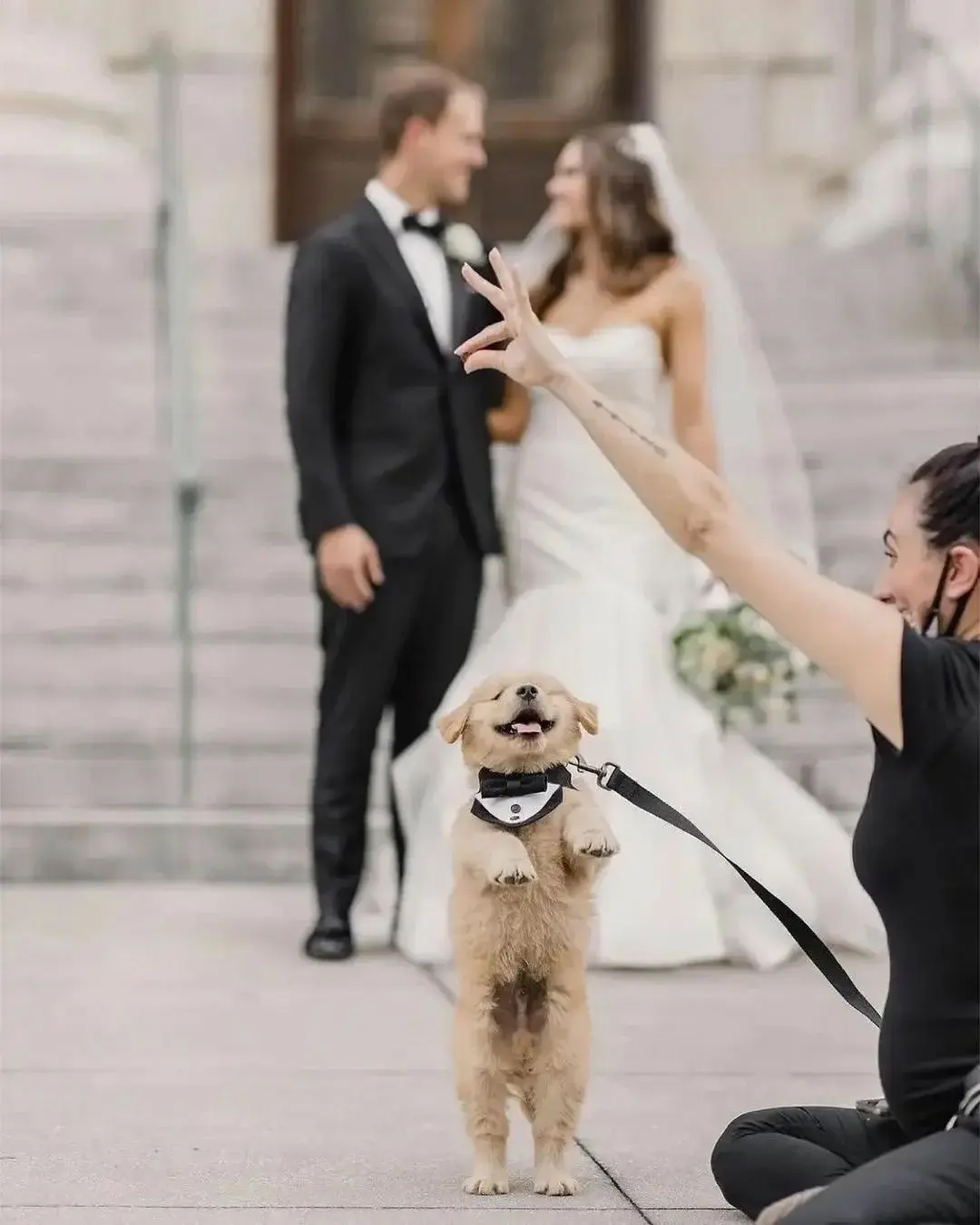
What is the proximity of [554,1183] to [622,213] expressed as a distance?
127 inches

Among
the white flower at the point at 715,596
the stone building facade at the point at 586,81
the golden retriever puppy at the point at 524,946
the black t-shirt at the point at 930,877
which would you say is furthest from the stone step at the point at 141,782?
the stone building facade at the point at 586,81

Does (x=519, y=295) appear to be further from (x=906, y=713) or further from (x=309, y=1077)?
(x=309, y=1077)

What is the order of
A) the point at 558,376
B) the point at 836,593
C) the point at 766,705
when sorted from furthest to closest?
the point at 766,705 < the point at 558,376 < the point at 836,593

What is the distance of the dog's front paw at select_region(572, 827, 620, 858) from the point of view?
3070 millimetres

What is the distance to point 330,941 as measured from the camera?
5414 mm

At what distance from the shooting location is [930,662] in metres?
2.54

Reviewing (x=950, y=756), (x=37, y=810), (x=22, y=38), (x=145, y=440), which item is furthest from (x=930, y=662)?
(x=22, y=38)

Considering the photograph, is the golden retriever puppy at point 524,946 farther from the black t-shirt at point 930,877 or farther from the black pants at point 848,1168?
the black t-shirt at point 930,877

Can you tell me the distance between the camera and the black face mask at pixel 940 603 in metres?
2.64

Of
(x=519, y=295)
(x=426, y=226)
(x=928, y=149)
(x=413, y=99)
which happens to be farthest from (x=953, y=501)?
(x=928, y=149)

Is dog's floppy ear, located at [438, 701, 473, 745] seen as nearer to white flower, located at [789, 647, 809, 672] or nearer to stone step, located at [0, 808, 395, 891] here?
white flower, located at [789, 647, 809, 672]

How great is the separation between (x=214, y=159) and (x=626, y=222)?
7.60 meters

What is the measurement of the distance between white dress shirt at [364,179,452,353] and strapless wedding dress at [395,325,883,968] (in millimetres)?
363

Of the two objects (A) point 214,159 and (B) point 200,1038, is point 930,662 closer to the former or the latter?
(B) point 200,1038
